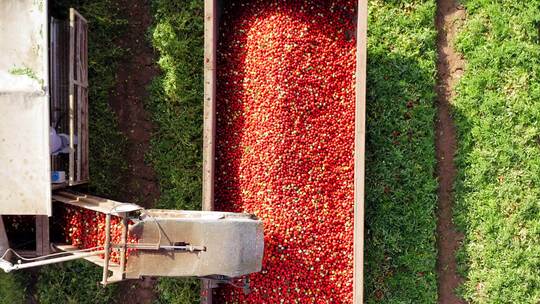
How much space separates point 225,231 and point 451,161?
12.5ft

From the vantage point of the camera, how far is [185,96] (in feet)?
24.6

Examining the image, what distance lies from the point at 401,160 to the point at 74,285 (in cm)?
523

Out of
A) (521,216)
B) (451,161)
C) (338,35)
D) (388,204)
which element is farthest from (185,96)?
(521,216)

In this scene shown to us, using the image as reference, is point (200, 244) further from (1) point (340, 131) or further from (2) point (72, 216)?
(1) point (340, 131)

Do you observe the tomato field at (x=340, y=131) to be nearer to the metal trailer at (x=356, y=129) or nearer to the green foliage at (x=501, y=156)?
the green foliage at (x=501, y=156)

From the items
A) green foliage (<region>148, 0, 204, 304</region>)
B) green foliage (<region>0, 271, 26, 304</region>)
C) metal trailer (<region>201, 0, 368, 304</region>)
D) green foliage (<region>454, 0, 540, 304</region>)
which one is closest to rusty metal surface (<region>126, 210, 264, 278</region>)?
metal trailer (<region>201, 0, 368, 304</region>)

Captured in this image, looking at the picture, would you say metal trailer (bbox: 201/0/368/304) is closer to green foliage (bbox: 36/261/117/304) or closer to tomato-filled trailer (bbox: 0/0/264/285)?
tomato-filled trailer (bbox: 0/0/264/285)

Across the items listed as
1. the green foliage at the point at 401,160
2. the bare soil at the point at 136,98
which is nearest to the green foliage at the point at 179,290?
the bare soil at the point at 136,98

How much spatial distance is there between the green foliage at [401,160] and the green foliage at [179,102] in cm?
258

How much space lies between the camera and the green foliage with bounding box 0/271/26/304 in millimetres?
7207

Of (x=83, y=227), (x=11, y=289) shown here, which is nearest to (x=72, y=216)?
(x=83, y=227)

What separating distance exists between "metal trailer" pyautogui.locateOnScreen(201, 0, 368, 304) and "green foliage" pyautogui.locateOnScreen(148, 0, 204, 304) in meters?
1.02

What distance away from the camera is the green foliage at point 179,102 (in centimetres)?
748

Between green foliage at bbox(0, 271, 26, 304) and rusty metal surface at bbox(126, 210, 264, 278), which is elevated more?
rusty metal surface at bbox(126, 210, 264, 278)
